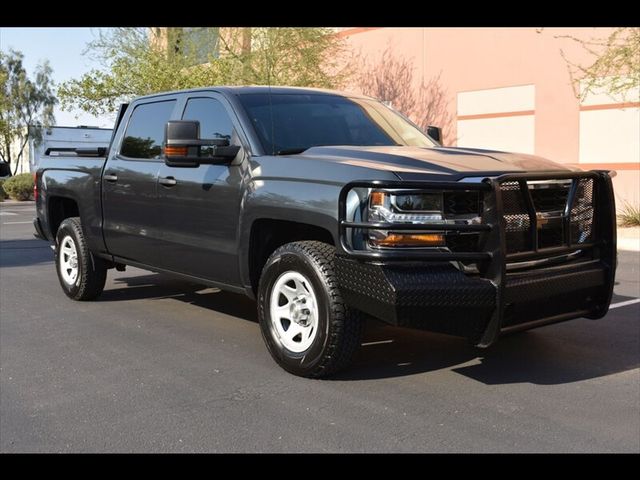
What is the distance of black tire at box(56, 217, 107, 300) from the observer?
24.1ft

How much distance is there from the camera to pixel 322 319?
181 inches

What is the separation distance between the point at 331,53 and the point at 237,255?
59.2 feet

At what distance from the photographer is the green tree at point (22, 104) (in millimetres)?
50844

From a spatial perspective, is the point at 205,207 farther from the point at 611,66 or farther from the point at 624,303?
the point at 611,66

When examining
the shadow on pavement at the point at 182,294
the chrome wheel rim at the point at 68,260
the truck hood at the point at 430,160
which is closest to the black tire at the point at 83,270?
the chrome wheel rim at the point at 68,260

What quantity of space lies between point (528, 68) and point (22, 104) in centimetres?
4384

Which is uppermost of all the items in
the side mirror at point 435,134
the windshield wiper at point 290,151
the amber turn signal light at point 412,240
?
the side mirror at point 435,134

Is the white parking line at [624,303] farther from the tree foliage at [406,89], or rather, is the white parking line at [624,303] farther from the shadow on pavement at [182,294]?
the tree foliage at [406,89]

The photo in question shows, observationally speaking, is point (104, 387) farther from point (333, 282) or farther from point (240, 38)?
point (240, 38)

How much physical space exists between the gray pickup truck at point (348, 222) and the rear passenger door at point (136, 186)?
21 millimetres

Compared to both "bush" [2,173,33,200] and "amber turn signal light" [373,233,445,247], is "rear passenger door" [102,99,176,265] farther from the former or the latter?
"bush" [2,173,33,200]

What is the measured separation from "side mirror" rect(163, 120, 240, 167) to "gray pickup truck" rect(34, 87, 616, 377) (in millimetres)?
13
